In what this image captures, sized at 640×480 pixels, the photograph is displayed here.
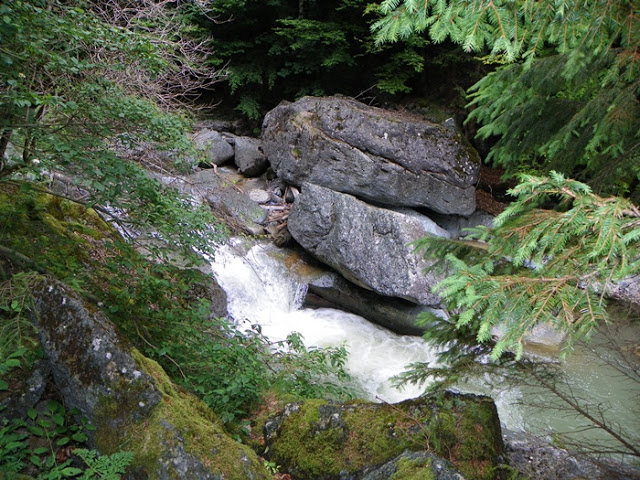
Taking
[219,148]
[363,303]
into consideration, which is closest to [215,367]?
[363,303]

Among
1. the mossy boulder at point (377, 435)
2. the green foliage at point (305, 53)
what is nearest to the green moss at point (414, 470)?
the mossy boulder at point (377, 435)

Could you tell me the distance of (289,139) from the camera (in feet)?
36.1

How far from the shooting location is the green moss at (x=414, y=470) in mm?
2809

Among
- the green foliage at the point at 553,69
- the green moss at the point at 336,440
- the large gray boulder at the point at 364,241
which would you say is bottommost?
the large gray boulder at the point at 364,241

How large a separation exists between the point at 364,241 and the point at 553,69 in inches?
200

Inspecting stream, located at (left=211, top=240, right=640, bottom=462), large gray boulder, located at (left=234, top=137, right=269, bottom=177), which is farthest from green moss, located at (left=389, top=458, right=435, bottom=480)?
large gray boulder, located at (left=234, top=137, right=269, bottom=177)

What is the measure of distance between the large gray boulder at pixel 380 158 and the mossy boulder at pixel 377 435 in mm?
7460

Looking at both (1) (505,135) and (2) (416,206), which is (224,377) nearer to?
(1) (505,135)

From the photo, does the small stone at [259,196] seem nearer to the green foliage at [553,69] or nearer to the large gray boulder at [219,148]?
the large gray boulder at [219,148]

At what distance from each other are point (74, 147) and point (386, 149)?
833 cm

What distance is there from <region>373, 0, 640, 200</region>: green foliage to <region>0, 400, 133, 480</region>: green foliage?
9.41 ft

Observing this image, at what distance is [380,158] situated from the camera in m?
10.6

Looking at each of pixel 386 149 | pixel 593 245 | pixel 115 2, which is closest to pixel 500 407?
pixel 593 245

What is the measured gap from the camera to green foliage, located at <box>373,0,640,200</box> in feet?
9.04
